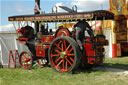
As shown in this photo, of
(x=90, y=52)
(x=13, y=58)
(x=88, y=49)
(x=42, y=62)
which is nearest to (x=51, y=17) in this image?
(x=88, y=49)

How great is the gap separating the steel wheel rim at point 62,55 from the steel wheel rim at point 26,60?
57.2 inches

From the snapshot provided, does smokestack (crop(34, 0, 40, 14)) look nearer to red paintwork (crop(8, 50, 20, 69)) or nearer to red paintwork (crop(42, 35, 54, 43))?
red paintwork (crop(8, 50, 20, 69))

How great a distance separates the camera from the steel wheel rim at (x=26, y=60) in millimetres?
8719

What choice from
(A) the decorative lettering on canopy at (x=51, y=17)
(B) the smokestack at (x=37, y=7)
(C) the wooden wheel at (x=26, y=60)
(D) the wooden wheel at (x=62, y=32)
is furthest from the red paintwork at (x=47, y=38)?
(B) the smokestack at (x=37, y=7)

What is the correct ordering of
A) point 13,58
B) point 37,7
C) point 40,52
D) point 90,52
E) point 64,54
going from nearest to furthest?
point 90,52, point 64,54, point 40,52, point 13,58, point 37,7

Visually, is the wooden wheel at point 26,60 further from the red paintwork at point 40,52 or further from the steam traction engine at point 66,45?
the red paintwork at point 40,52

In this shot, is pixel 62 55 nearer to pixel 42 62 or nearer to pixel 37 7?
pixel 42 62

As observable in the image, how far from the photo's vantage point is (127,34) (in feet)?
44.2

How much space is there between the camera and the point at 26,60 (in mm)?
8781

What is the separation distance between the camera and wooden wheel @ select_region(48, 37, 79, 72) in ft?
22.8

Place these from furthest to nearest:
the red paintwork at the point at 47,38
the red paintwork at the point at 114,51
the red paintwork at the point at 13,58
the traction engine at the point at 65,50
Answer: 1. the red paintwork at the point at 114,51
2. the red paintwork at the point at 13,58
3. the red paintwork at the point at 47,38
4. the traction engine at the point at 65,50

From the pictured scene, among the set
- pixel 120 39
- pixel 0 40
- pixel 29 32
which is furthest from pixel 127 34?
pixel 0 40

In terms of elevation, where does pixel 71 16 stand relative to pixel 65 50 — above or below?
above

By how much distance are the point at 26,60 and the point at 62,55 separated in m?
2.20
